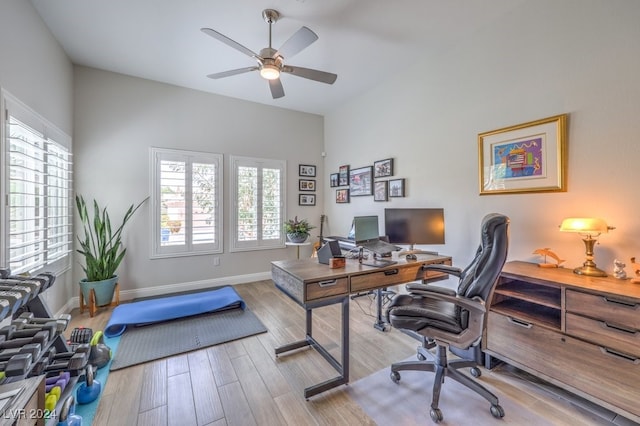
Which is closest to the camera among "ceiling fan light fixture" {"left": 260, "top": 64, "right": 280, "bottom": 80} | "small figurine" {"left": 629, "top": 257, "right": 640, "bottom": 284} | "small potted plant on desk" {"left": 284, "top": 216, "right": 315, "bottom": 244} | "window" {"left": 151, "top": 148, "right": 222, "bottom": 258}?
"small figurine" {"left": 629, "top": 257, "right": 640, "bottom": 284}

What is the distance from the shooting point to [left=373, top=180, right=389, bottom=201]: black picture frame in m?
3.82

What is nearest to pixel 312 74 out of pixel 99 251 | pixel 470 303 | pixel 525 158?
pixel 525 158

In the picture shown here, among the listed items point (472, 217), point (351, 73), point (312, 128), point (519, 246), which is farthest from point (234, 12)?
point (519, 246)

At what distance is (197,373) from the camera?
2107 millimetres

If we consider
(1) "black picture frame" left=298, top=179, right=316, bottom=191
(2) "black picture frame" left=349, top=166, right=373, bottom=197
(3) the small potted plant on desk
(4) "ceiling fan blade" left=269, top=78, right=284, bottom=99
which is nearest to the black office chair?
(4) "ceiling fan blade" left=269, top=78, right=284, bottom=99

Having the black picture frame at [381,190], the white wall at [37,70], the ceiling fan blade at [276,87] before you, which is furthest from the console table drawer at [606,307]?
the white wall at [37,70]

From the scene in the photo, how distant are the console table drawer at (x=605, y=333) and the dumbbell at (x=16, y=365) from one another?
3.08 metres

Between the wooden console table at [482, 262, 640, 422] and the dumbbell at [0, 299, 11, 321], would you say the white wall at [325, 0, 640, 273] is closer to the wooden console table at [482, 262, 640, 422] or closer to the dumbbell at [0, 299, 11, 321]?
the wooden console table at [482, 262, 640, 422]

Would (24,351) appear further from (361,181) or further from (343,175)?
(343,175)

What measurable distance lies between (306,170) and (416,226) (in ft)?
8.94

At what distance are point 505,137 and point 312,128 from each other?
340cm

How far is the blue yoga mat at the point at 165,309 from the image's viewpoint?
2.75m

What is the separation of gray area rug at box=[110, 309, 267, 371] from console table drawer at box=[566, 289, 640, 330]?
2.60 m

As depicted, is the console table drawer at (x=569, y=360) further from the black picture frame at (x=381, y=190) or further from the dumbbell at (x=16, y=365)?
the dumbbell at (x=16, y=365)
